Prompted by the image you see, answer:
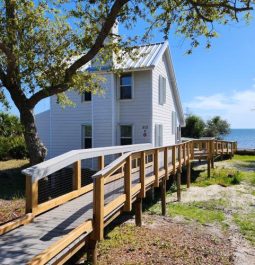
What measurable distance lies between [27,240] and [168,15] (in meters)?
8.55

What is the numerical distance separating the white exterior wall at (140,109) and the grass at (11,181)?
18.2ft

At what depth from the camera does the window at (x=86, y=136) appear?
65.5ft

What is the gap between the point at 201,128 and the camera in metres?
44.0

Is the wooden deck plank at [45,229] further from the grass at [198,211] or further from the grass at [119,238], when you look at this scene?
the grass at [198,211]

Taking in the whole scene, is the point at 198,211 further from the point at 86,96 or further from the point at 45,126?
the point at 45,126

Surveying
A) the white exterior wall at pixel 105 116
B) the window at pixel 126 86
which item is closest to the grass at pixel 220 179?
the white exterior wall at pixel 105 116

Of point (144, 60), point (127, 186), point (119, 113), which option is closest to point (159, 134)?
point (119, 113)

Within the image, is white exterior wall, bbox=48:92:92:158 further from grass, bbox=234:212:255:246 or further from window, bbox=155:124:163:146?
grass, bbox=234:212:255:246

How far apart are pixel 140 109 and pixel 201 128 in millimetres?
26594

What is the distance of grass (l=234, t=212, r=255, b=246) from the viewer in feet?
33.7

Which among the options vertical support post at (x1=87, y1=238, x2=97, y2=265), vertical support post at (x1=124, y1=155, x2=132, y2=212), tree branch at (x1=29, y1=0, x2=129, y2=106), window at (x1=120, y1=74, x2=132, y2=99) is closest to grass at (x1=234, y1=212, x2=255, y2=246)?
vertical support post at (x1=124, y1=155, x2=132, y2=212)

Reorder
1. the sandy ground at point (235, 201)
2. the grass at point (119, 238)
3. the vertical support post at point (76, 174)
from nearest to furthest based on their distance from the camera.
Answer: the grass at point (119, 238), the sandy ground at point (235, 201), the vertical support post at point (76, 174)

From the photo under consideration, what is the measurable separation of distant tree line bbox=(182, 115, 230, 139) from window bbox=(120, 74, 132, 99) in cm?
2533

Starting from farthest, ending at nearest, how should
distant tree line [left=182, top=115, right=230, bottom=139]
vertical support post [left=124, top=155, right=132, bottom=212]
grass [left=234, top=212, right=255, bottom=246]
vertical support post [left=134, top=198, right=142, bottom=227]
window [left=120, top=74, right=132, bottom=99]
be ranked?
distant tree line [left=182, top=115, right=230, bottom=139] < window [left=120, top=74, right=132, bottom=99] < grass [left=234, top=212, right=255, bottom=246] < vertical support post [left=134, top=198, right=142, bottom=227] < vertical support post [left=124, top=155, right=132, bottom=212]
